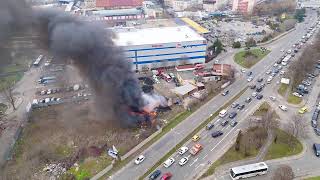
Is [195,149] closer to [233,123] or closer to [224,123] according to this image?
[224,123]

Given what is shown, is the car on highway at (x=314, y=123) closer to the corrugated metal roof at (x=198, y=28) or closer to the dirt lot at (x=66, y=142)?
the dirt lot at (x=66, y=142)

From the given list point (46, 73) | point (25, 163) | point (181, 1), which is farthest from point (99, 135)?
point (181, 1)

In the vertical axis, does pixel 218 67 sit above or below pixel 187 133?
above

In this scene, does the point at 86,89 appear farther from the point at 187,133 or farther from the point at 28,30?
the point at 187,133

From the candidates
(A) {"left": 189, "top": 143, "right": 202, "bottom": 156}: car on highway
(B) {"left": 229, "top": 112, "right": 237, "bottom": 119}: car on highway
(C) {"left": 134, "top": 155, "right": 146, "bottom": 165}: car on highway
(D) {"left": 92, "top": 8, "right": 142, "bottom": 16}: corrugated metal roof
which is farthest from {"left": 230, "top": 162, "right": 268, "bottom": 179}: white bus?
(D) {"left": 92, "top": 8, "right": 142, "bottom": 16}: corrugated metal roof

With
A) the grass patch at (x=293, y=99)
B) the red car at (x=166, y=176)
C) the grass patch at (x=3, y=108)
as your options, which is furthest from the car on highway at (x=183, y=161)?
the grass patch at (x=3, y=108)

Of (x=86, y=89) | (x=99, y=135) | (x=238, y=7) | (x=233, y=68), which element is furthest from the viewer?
(x=238, y=7)

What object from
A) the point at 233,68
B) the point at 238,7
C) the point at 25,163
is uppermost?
the point at 238,7

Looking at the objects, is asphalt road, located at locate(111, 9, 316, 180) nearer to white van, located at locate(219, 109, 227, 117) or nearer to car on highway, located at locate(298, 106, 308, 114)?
white van, located at locate(219, 109, 227, 117)

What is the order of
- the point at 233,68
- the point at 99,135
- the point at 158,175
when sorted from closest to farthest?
the point at 158,175, the point at 99,135, the point at 233,68
